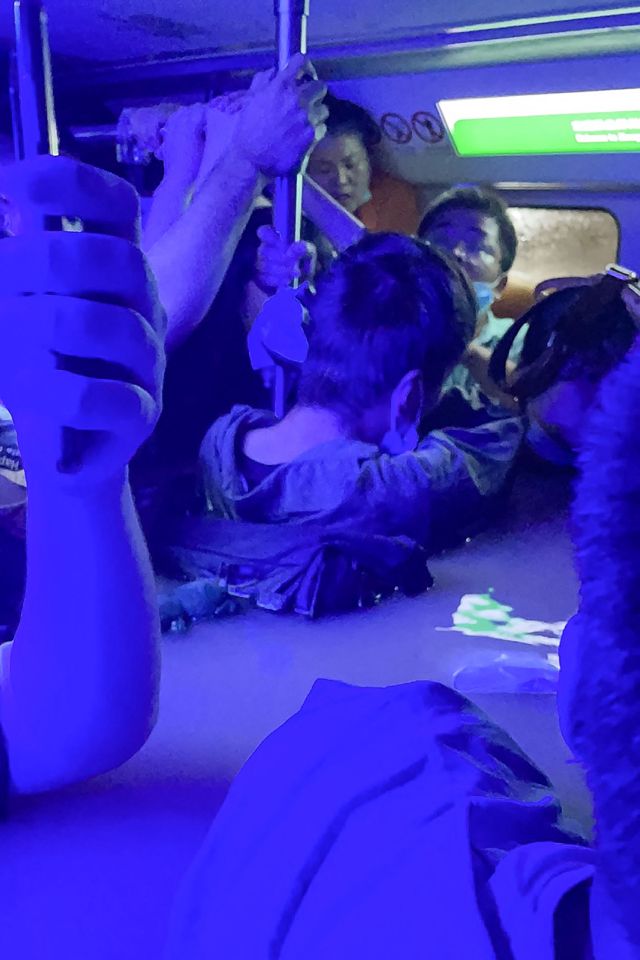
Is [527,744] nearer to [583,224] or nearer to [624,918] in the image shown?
[624,918]

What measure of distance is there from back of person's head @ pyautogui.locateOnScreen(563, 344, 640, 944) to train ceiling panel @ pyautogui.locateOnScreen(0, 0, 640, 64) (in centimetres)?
62

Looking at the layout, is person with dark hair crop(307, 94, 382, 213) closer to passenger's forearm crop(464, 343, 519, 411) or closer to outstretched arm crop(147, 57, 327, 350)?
passenger's forearm crop(464, 343, 519, 411)

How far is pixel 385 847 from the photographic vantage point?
31 centimetres

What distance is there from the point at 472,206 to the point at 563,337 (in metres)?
0.21

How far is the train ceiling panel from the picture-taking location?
711 mm

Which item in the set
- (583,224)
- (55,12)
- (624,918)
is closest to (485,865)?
(624,918)

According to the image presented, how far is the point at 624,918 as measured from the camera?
21 cm

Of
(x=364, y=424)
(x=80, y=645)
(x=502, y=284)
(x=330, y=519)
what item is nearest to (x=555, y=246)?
(x=502, y=284)

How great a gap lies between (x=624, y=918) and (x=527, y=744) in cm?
34

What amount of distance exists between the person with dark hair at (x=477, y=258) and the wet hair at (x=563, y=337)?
0.7 inches

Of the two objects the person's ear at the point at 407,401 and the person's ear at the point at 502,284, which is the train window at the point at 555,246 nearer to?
the person's ear at the point at 502,284

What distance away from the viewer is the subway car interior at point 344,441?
1.31ft

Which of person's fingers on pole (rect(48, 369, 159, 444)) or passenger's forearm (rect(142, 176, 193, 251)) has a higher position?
passenger's forearm (rect(142, 176, 193, 251))

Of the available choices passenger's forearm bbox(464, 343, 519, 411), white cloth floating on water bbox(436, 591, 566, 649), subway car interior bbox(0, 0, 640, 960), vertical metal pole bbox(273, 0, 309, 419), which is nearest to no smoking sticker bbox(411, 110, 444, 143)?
subway car interior bbox(0, 0, 640, 960)
